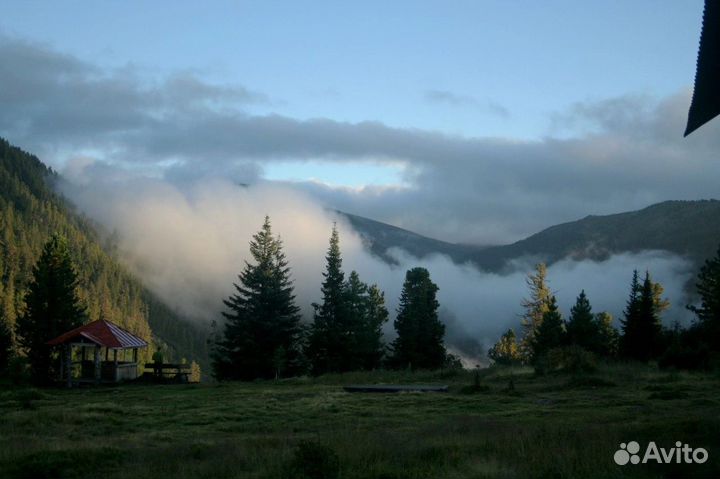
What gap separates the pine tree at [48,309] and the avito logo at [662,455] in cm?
4614

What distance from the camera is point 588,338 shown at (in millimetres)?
54594

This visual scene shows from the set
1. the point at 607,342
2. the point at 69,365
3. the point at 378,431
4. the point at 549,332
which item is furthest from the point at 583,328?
the point at 378,431

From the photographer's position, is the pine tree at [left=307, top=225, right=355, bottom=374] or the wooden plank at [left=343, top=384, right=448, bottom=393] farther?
the pine tree at [left=307, top=225, right=355, bottom=374]

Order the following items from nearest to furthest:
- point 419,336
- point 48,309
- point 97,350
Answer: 1. point 97,350
2. point 48,309
3. point 419,336

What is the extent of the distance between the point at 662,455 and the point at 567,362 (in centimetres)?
2344

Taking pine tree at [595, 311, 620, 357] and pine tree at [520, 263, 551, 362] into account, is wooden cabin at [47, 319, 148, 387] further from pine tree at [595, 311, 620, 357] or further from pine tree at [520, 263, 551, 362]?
pine tree at [520, 263, 551, 362]

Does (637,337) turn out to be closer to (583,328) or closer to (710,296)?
(583,328)

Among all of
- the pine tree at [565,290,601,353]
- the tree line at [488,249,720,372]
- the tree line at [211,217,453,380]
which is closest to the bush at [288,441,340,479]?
the tree line at [488,249,720,372]

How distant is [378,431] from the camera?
15.9 m

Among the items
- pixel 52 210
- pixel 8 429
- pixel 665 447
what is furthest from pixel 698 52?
pixel 52 210

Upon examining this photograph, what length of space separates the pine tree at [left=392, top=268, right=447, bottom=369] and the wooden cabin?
898 inches

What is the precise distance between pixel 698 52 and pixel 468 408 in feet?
44.8

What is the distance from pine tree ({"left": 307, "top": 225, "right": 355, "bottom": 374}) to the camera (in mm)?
54656

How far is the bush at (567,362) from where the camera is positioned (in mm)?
32781
